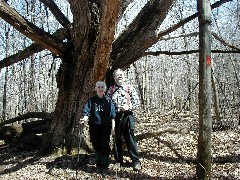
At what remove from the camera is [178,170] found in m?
5.56

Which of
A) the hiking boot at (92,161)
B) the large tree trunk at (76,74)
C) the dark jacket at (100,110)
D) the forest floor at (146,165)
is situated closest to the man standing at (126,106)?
the dark jacket at (100,110)

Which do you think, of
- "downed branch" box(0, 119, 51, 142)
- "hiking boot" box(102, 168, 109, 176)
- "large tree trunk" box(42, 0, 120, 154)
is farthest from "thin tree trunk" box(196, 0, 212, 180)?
"downed branch" box(0, 119, 51, 142)

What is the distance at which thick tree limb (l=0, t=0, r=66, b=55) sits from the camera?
566 cm

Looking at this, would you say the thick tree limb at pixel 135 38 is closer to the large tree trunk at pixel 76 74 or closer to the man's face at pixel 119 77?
the large tree trunk at pixel 76 74

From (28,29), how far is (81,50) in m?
1.20

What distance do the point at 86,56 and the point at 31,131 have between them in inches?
150

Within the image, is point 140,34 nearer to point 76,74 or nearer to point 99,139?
point 76,74

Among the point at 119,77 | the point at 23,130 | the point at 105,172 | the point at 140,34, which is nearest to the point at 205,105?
the point at 119,77

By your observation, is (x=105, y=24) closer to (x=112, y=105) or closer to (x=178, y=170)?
(x=112, y=105)

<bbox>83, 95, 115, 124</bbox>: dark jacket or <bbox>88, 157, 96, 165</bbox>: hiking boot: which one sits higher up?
<bbox>83, 95, 115, 124</bbox>: dark jacket

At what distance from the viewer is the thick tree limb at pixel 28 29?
5.66 m

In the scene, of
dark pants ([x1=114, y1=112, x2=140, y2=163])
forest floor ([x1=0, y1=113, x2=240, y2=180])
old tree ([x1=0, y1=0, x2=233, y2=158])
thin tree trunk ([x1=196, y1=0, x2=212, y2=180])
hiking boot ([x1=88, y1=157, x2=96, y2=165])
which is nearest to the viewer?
thin tree trunk ([x1=196, y1=0, x2=212, y2=180])

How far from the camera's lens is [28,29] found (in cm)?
589

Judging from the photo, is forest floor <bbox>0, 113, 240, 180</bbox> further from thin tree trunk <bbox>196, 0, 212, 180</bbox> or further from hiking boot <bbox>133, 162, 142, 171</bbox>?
thin tree trunk <bbox>196, 0, 212, 180</bbox>
